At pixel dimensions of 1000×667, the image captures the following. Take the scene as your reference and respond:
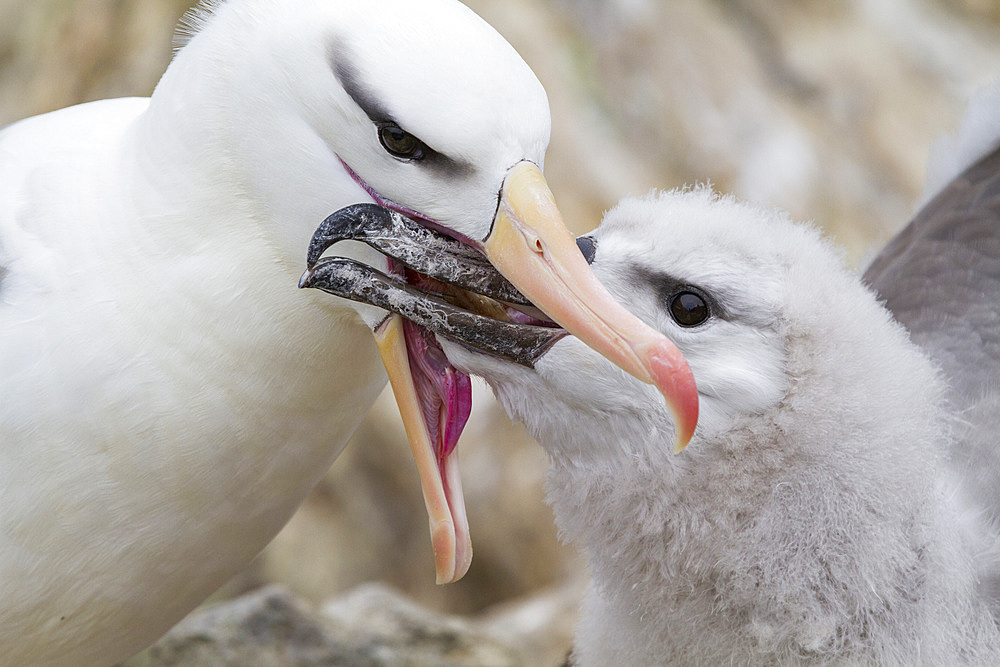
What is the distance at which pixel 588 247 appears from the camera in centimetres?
185

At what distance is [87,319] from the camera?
2.08 meters

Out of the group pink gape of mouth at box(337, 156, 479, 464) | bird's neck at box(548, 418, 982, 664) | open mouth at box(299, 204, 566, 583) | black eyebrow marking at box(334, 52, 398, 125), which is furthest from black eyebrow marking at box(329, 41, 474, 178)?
bird's neck at box(548, 418, 982, 664)

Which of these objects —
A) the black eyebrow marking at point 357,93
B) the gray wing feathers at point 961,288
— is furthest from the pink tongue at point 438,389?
the gray wing feathers at point 961,288

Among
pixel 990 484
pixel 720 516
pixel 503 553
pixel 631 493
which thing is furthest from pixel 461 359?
pixel 503 553

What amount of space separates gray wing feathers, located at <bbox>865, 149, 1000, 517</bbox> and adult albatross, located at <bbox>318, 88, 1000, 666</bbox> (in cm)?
49

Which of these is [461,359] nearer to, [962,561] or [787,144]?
[962,561]

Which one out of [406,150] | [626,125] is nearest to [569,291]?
[406,150]

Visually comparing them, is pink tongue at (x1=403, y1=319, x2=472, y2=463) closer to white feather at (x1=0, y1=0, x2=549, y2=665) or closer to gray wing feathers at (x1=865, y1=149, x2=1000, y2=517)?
white feather at (x1=0, y1=0, x2=549, y2=665)

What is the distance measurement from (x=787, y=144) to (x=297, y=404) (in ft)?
12.0

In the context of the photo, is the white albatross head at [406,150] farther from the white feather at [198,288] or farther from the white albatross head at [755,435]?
the white albatross head at [755,435]

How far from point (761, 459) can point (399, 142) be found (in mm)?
785

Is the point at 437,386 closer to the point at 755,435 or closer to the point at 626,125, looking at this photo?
the point at 755,435

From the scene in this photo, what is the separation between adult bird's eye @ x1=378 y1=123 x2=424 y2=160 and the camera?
178 centimetres

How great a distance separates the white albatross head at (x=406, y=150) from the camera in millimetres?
1710
